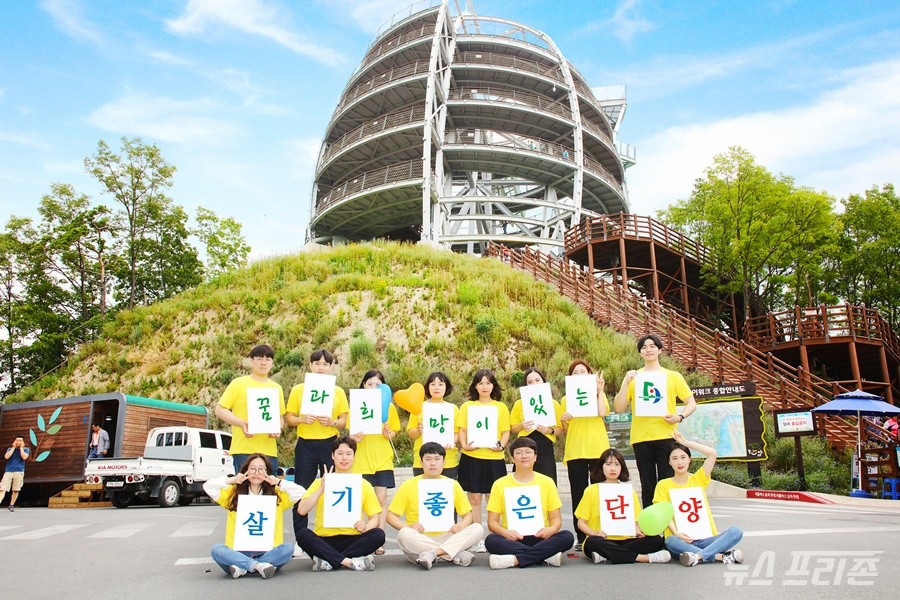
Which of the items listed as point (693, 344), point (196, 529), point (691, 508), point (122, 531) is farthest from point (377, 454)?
point (693, 344)

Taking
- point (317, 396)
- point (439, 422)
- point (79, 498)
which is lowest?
point (79, 498)

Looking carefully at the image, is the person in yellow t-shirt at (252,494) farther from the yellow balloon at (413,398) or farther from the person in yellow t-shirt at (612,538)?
the person in yellow t-shirt at (612,538)

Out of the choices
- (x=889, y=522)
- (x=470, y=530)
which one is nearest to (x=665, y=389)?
(x=470, y=530)

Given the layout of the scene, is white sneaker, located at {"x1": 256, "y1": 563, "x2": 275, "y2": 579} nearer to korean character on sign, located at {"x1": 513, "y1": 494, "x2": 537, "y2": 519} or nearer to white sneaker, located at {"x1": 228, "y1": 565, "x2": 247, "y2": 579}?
white sneaker, located at {"x1": 228, "y1": 565, "x2": 247, "y2": 579}

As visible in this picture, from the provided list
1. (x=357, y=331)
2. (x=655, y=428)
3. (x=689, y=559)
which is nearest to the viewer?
(x=689, y=559)

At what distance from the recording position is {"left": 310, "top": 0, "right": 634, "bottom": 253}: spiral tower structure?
1649 inches

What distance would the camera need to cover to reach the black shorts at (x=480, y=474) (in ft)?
23.4

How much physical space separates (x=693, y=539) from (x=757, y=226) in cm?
2788

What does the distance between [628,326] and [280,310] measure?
40.6ft

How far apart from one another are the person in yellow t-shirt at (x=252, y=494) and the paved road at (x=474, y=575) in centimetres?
14

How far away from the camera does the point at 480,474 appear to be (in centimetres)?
717

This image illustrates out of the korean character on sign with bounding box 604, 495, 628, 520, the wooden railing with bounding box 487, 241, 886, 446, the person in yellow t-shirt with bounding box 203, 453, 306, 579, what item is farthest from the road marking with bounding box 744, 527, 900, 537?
the wooden railing with bounding box 487, 241, 886, 446

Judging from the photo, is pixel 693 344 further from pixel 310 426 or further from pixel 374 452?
pixel 310 426

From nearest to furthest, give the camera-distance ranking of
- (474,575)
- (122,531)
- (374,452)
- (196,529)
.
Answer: (474,575)
(374,452)
(122,531)
(196,529)
